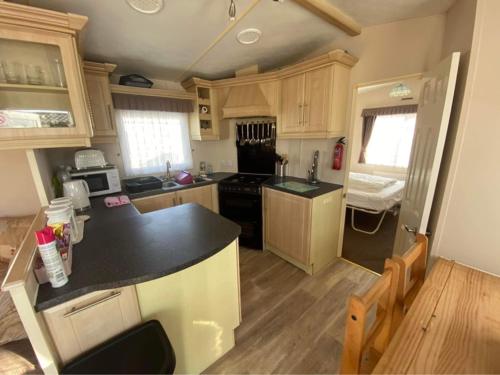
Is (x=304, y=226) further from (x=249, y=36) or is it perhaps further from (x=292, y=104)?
(x=249, y=36)

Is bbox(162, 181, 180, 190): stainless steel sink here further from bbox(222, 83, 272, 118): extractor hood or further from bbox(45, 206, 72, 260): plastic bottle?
bbox(45, 206, 72, 260): plastic bottle

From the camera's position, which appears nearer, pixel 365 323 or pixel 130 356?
pixel 365 323

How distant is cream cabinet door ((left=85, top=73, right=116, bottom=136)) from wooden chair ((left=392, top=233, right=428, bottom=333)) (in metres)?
2.67

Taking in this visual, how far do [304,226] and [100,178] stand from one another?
2.17 meters

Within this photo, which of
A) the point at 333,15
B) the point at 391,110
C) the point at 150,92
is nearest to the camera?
the point at 333,15

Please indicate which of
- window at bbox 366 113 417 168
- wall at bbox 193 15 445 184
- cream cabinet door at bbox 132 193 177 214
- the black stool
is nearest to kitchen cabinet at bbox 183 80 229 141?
cream cabinet door at bbox 132 193 177 214

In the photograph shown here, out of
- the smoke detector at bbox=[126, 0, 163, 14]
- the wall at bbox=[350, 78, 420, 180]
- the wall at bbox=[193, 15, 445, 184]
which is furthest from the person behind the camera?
the wall at bbox=[350, 78, 420, 180]

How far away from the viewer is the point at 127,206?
6.07ft

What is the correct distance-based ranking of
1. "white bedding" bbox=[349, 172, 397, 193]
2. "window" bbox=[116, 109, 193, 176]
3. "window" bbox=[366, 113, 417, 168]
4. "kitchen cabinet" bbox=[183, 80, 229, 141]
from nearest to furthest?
"window" bbox=[116, 109, 193, 176], "kitchen cabinet" bbox=[183, 80, 229, 141], "white bedding" bbox=[349, 172, 397, 193], "window" bbox=[366, 113, 417, 168]

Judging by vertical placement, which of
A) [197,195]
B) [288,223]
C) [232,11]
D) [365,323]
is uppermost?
[232,11]

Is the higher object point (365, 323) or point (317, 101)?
point (317, 101)

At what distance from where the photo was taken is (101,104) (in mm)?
2102

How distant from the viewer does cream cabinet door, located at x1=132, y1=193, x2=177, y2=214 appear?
7.38ft

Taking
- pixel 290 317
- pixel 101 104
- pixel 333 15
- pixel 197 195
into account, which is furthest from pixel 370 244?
pixel 101 104
